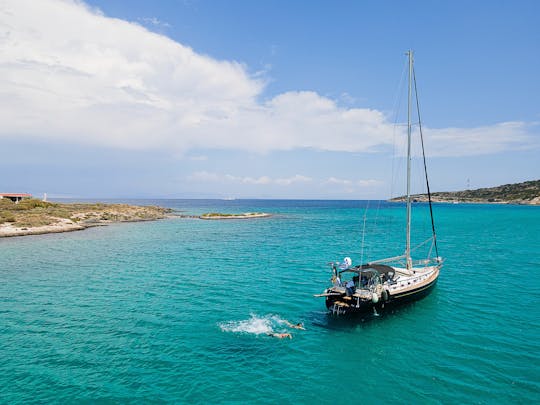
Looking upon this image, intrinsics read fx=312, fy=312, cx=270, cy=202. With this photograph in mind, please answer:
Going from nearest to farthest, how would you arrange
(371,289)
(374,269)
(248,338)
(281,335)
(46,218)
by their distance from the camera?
1. (248,338)
2. (281,335)
3. (371,289)
4. (374,269)
5. (46,218)

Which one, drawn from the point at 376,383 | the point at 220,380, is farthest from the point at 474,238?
the point at 220,380

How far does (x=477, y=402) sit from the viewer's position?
534 inches

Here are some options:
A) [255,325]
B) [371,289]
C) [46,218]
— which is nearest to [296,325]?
[255,325]

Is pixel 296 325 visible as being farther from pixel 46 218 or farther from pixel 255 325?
pixel 46 218

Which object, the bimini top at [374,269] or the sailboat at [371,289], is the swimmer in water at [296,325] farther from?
the bimini top at [374,269]

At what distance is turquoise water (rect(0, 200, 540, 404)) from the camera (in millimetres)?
14430

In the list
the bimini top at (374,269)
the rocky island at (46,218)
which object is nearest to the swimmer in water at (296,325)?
the bimini top at (374,269)

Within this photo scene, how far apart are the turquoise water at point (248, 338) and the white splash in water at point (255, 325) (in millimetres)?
139

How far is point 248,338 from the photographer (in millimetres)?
19375

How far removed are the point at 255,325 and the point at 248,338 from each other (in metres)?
1.86

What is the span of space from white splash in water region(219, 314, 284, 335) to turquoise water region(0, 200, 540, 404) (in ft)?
0.46

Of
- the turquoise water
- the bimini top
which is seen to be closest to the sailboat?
the bimini top

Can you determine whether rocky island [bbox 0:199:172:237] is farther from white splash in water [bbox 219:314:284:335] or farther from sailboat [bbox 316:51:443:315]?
sailboat [bbox 316:51:443:315]

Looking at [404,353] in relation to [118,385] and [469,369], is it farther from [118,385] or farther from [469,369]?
[118,385]
